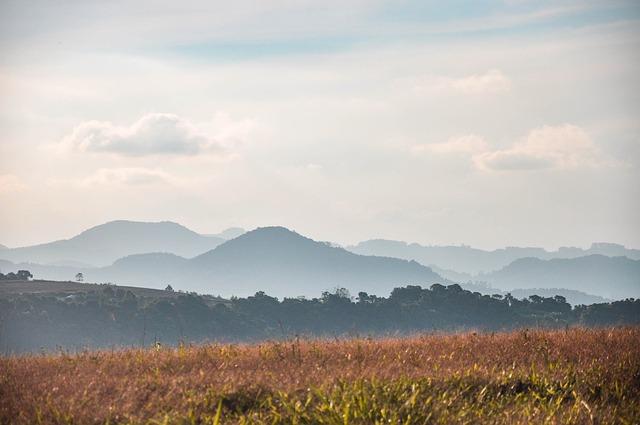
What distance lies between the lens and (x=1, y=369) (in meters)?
12.1

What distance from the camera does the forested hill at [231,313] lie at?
103 m

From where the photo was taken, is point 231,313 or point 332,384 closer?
point 332,384

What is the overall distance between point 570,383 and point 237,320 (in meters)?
107

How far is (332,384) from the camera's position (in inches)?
415

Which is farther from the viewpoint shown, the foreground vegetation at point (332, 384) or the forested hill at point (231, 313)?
the forested hill at point (231, 313)

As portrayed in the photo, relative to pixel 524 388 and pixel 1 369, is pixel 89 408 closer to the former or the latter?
pixel 1 369

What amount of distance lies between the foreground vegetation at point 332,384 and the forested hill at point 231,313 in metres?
84.0

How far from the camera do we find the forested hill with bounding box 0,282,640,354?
103 m

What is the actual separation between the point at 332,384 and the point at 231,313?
109m

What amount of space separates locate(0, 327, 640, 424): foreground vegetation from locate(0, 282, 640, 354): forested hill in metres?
84.0

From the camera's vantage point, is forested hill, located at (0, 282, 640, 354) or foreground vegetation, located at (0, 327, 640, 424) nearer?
foreground vegetation, located at (0, 327, 640, 424)

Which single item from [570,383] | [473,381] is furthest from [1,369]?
[570,383]

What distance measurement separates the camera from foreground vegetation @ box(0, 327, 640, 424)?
376 inches

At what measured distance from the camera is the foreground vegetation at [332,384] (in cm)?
955
